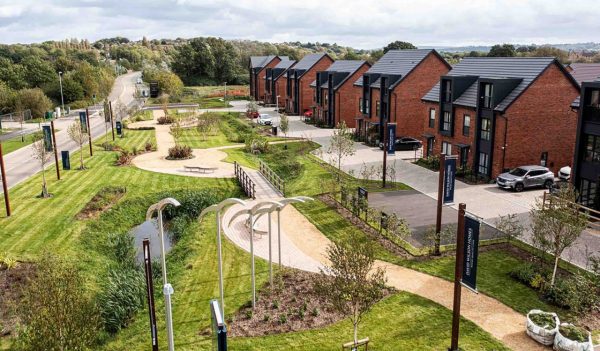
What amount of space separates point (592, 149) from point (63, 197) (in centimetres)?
2918

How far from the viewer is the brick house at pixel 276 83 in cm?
7800

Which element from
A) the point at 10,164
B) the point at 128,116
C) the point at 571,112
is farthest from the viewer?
the point at 128,116

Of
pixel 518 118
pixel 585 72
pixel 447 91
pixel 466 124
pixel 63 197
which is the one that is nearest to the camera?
pixel 63 197

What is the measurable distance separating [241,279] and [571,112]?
2669cm

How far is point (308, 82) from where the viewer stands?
67.9 metres

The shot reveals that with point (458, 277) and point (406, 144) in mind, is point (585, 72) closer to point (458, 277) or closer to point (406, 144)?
point (406, 144)

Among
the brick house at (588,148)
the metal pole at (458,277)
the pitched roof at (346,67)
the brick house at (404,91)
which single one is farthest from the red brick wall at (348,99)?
the metal pole at (458,277)

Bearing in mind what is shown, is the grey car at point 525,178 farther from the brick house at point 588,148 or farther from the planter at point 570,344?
the planter at point 570,344

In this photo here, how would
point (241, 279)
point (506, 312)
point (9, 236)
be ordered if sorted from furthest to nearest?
point (9, 236), point (241, 279), point (506, 312)

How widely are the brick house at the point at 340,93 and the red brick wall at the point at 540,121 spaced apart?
889 inches

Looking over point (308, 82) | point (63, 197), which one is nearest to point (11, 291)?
point (63, 197)

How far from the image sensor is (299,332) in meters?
14.7

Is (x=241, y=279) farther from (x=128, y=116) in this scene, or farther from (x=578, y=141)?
(x=128, y=116)

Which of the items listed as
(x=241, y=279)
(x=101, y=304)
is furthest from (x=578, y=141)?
(x=101, y=304)
